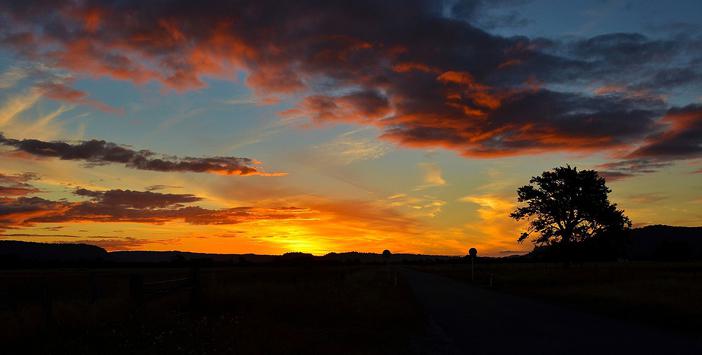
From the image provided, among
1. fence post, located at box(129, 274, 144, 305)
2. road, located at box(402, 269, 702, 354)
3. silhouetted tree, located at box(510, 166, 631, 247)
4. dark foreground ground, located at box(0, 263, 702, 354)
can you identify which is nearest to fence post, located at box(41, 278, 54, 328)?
dark foreground ground, located at box(0, 263, 702, 354)

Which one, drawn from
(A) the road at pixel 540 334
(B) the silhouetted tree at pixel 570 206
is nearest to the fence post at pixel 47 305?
(A) the road at pixel 540 334

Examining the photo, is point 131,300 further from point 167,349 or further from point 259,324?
point 167,349

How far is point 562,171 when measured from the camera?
186ft

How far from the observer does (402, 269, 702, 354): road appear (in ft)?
37.3

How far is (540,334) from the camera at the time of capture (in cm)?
1365

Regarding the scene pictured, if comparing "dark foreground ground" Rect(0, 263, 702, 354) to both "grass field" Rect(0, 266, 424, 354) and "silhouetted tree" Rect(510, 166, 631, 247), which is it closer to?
"grass field" Rect(0, 266, 424, 354)

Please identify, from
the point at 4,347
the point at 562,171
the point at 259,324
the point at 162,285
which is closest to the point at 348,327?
the point at 259,324

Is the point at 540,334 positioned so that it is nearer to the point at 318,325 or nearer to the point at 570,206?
the point at 318,325

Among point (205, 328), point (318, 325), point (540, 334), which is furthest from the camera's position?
point (318, 325)

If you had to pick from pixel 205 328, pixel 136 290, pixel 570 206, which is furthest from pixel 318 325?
pixel 570 206

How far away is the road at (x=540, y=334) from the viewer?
11.4 meters

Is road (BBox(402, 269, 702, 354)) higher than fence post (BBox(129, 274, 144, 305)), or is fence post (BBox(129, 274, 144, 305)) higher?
fence post (BBox(129, 274, 144, 305))

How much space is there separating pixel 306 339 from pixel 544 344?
5.19 meters

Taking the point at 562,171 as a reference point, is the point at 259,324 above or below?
below
